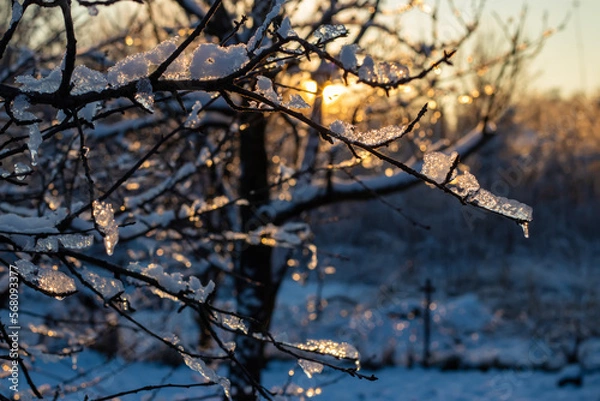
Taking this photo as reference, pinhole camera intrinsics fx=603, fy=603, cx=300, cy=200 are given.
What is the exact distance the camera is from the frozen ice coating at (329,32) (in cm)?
126

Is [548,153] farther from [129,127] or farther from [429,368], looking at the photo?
[129,127]

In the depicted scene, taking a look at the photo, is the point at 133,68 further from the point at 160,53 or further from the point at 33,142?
the point at 33,142

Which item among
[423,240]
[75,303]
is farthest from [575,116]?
[75,303]

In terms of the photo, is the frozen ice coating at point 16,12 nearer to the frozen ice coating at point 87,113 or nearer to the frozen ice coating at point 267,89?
the frozen ice coating at point 87,113

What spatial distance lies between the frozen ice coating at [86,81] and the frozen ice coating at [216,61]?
0.61 ft

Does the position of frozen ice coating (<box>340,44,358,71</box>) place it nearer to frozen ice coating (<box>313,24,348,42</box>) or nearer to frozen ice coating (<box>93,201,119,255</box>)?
frozen ice coating (<box>313,24,348,42</box>)

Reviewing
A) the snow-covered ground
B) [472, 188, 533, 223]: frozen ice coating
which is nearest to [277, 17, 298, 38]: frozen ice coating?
[472, 188, 533, 223]: frozen ice coating

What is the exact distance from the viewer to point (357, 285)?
1747 cm

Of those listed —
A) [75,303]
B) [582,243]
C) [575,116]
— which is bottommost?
[75,303]

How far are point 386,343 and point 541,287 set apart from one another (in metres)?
6.30

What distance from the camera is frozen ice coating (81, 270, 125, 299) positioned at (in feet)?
5.03

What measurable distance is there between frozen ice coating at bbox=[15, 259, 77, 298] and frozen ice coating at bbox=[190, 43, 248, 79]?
0.60 meters

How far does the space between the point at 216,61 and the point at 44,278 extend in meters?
0.69

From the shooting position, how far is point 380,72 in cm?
140
